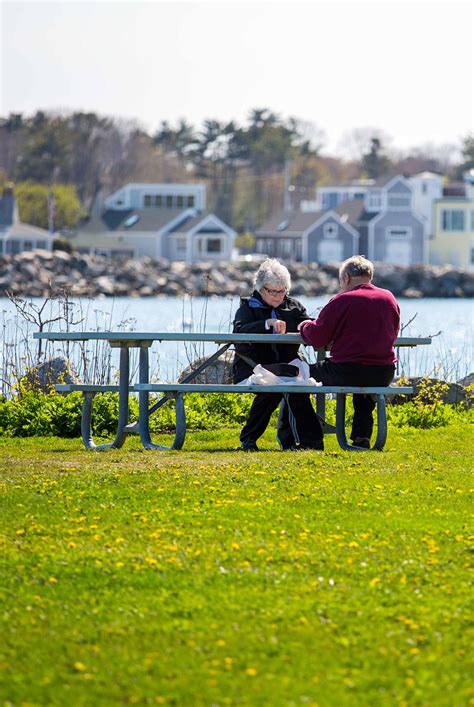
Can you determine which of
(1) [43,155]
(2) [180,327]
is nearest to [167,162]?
(1) [43,155]

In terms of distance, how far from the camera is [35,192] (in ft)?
308

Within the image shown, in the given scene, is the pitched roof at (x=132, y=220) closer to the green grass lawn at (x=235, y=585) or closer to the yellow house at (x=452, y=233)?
the yellow house at (x=452, y=233)

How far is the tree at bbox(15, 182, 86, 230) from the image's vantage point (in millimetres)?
92375

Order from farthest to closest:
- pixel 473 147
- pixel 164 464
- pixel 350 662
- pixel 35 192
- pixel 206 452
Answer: pixel 473 147 < pixel 35 192 < pixel 206 452 < pixel 164 464 < pixel 350 662

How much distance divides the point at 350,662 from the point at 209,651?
50cm

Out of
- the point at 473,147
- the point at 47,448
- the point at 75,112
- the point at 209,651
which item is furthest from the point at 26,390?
the point at 473,147

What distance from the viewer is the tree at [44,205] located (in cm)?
9238

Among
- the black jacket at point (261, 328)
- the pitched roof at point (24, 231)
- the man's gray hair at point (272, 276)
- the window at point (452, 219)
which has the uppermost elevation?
the window at point (452, 219)

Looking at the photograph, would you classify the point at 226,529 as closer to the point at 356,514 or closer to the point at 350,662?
the point at 356,514

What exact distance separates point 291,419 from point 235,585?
396 centimetres

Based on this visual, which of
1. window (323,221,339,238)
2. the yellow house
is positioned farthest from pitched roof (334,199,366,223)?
the yellow house

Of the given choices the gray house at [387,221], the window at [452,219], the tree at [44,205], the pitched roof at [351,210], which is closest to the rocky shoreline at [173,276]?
the gray house at [387,221]

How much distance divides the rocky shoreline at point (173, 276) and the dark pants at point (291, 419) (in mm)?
59961

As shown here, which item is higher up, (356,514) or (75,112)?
(75,112)
